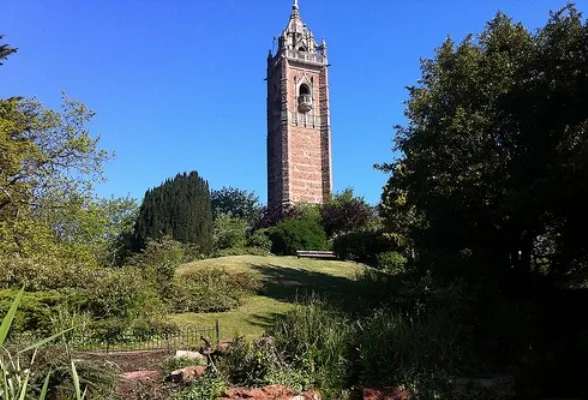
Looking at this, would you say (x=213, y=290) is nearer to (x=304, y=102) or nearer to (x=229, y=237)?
(x=229, y=237)

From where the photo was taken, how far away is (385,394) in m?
5.75

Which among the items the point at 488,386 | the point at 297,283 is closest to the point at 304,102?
the point at 297,283

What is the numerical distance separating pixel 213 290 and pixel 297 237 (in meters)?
14.3

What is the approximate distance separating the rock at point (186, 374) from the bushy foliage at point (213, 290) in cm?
536

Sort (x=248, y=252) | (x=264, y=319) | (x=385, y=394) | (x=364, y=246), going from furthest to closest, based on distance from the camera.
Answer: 1. (x=248, y=252)
2. (x=364, y=246)
3. (x=264, y=319)
4. (x=385, y=394)

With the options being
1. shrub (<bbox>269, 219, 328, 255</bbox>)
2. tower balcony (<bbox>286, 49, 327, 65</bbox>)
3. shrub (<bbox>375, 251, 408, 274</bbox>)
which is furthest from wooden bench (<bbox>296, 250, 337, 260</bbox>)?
tower balcony (<bbox>286, 49, 327, 65</bbox>)

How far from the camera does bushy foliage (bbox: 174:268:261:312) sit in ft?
37.6

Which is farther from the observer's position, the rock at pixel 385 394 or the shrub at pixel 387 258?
the shrub at pixel 387 258

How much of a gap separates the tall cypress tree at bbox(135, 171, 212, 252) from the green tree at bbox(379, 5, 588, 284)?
16.6 m

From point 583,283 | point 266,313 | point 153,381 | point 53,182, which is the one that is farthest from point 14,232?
point 583,283

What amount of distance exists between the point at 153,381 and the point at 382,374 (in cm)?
288

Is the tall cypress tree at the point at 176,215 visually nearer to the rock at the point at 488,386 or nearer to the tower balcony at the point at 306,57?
the rock at the point at 488,386

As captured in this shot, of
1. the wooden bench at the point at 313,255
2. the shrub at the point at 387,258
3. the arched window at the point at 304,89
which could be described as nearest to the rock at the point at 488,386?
the shrub at the point at 387,258

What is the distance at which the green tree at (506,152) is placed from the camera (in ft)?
29.1
